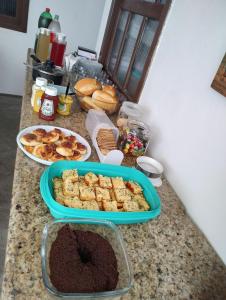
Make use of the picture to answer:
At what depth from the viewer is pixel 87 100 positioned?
119 centimetres

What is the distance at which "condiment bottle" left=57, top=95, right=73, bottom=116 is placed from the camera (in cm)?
110

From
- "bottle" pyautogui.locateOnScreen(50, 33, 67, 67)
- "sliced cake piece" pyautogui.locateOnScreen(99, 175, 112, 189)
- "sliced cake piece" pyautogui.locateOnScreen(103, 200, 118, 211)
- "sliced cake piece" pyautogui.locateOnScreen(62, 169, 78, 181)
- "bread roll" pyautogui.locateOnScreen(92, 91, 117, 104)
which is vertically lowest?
"sliced cake piece" pyautogui.locateOnScreen(103, 200, 118, 211)

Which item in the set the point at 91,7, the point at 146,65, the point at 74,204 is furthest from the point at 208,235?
the point at 91,7

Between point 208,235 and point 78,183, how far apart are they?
42 centimetres

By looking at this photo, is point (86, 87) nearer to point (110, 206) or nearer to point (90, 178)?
point (90, 178)

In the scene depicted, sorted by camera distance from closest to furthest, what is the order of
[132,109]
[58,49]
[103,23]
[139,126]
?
[139,126], [132,109], [58,49], [103,23]

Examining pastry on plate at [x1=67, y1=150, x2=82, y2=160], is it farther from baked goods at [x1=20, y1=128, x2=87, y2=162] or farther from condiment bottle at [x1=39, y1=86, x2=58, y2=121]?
condiment bottle at [x1=39, y1=86, x2=58, y2=121]

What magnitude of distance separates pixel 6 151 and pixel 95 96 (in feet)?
3.52

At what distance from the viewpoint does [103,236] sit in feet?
1.89

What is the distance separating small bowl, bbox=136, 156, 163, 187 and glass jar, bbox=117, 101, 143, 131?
230mm

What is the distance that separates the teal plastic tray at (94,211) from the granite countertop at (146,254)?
43mm

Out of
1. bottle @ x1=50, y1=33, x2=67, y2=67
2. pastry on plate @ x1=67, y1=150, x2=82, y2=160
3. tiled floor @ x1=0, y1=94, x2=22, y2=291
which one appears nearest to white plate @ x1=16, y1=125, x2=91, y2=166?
pastry on plate @ x1=67, y1=150, x2=82, y2=160

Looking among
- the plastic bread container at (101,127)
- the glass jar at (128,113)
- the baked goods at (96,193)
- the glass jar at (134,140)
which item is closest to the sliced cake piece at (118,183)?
the baked goods at (96,193)

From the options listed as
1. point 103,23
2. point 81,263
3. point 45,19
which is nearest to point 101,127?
point 81,263
